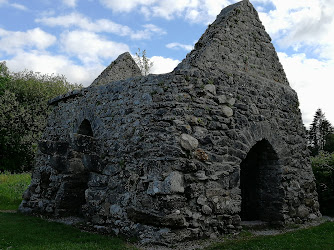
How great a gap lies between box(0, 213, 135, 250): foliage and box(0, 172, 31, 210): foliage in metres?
3.67

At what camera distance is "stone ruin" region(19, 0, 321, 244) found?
6.53 m

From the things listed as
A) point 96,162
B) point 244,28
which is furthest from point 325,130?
point 96,162

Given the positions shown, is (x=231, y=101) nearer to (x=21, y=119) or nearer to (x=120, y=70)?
(x=120, y=70)

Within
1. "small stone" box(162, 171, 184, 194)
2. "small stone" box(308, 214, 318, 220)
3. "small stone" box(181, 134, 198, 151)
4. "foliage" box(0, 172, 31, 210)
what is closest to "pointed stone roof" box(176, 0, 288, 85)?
"small stone" box(181, 134, 198, 151)

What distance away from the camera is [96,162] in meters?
7.89

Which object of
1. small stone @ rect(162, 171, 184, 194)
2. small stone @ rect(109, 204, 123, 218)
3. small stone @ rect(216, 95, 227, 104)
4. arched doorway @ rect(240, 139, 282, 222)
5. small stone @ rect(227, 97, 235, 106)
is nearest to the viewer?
small stone @ rect(162, 171, 184, 194)

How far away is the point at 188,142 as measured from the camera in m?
6.68

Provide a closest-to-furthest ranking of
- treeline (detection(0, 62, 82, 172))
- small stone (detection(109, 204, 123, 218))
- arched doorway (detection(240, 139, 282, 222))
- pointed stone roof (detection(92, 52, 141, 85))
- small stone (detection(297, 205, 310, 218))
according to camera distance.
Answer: small stone (detection(109, 204, 123, 218)) < arched doorway (detection(240, 139, 282, 222)) < small stone (detection(297, 205, 310, 218)) < pointed stone roof (detection(92, 52, 141, 85)) < treeline (detection(0, 62, 82, 172))

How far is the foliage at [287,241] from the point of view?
628 centimetres

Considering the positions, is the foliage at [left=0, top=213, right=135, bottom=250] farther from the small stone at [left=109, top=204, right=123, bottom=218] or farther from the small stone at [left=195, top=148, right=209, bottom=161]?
the small stone at [left=195, top=148, right=209, bottom=161]

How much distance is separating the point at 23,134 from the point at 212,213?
20563 millimetres

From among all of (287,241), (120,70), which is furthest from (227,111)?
(120,70)

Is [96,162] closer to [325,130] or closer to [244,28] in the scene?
[244,28]

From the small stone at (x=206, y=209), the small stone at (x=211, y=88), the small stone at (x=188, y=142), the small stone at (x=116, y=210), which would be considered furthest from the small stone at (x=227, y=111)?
the small stone at (x=116, y=210)
